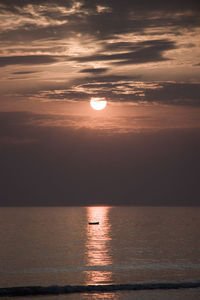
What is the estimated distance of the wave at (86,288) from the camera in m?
62.5

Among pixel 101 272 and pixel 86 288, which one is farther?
pixel 101 272

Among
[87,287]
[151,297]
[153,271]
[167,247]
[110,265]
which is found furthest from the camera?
[167,247]

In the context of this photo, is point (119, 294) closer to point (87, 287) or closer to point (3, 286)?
point (87, 287)

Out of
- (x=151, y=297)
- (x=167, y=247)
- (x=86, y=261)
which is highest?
(x=167, y=247)

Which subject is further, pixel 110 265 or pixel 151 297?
pixel 110 265

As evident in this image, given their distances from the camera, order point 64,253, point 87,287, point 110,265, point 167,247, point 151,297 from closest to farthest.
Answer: point 151,297, point 87,287, point 110,265, point 64,253, point 167,247

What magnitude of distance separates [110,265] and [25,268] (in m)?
17.5

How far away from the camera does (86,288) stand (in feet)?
217

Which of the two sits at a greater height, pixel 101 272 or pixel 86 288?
pixel 101 272

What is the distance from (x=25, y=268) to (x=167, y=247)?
5696cm

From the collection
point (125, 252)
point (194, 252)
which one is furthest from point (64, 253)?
point (194, 252)

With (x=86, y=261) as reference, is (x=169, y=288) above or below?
below

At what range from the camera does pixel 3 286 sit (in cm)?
6919

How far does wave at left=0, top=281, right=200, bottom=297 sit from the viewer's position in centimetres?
6252
